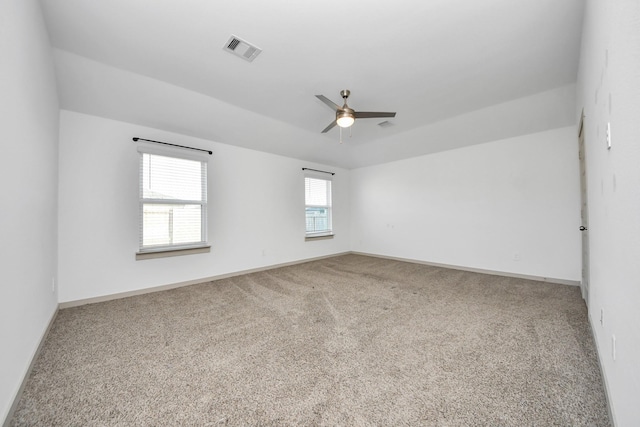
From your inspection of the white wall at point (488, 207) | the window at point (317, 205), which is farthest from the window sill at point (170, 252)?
the white wall at point (488, 207)

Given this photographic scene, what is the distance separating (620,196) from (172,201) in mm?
4610

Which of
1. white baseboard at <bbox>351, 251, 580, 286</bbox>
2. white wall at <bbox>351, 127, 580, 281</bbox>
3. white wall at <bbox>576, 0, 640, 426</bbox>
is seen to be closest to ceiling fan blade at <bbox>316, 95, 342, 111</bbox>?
white wall at <bbox>576, 0, 640, 426</bbox>

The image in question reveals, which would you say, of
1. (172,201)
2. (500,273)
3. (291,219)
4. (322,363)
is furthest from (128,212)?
(500,273)

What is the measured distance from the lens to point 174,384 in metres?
1.62

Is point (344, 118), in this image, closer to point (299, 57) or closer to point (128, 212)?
point (299, 57)

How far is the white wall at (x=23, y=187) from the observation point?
1345 millimetres

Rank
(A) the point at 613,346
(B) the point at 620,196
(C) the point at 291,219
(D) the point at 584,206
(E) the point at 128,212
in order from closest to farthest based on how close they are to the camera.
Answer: (B) the point at 620,196 < (A) the point at 613,346 < (D) the point at 584,206 < (E) the point at 128,212 < (C) the point at 291,219

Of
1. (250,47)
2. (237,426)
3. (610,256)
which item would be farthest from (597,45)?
(237,426)

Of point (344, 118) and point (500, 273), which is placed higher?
point (344, 118)

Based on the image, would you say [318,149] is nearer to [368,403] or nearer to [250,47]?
[250,47]

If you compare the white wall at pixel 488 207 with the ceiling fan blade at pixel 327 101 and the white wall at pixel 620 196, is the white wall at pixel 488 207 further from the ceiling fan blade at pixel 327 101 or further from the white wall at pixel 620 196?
the ceiling fan blade at pixel 327 101

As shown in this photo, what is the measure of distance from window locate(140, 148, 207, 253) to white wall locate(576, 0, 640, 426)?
177 inches

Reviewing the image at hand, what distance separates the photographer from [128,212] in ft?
11.2

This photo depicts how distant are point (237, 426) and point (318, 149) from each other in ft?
15.9
